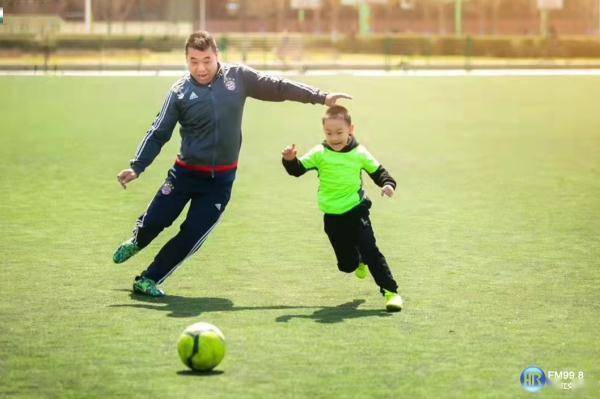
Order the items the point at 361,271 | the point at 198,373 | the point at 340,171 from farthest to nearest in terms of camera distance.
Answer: the point at 361,271, the point at 340,171, the point at 198,373

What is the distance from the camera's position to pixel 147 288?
9.34 metres

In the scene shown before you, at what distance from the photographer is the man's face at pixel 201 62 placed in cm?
911

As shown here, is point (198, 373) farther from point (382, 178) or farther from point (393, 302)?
point (382, 178)

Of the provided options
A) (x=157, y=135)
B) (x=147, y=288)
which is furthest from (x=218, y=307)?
(x=157, y=135)

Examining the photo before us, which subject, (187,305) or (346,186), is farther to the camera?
(346,186)

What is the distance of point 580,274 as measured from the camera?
10.3 meters

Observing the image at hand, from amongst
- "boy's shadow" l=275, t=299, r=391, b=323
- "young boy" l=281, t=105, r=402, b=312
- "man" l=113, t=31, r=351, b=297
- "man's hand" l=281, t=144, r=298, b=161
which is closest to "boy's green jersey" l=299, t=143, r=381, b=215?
"young boy" l=281, t=105, r=402, b=312

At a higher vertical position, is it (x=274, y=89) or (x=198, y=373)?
(x=274, y=89)

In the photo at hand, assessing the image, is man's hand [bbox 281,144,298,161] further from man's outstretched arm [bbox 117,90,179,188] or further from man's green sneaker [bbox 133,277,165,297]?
man's green sneaker [bbox 133,277,165,297]

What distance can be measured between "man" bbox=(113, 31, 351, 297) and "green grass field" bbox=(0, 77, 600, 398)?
362 mm

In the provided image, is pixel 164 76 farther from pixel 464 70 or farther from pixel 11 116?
pixel 11 116

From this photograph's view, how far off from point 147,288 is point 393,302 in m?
1.75

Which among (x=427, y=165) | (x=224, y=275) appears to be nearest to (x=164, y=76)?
(x=427, y=165)

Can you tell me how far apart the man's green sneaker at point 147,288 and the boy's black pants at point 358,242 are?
4.10 feet
